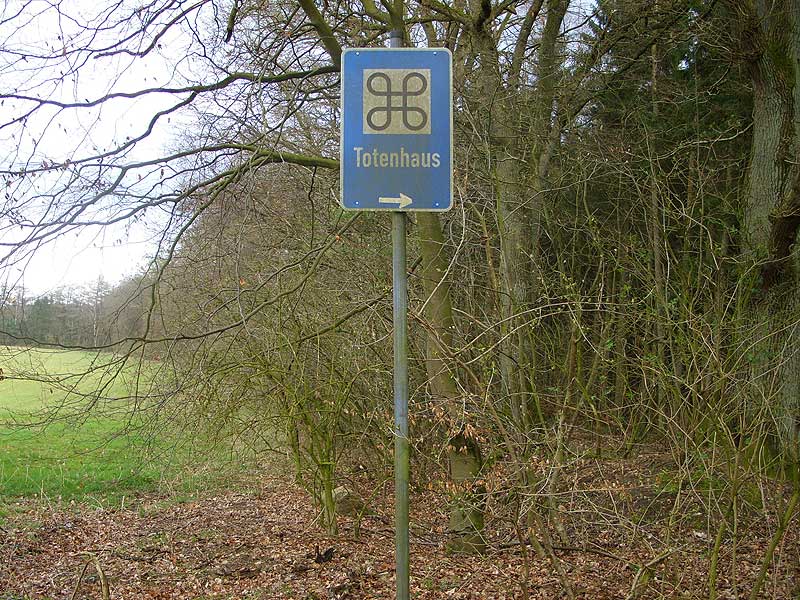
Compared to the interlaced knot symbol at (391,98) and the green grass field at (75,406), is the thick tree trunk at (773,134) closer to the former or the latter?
the interlaced knot symbol at (391,98)

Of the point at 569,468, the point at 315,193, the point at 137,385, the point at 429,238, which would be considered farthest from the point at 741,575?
the point at 315,193

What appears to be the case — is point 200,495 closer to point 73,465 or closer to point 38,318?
point 73,465

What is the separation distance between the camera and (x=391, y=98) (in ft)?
9.46

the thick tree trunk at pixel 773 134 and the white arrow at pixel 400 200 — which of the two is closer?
the white arrow at pixel 400 200

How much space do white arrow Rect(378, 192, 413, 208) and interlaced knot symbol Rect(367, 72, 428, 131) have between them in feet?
0.88

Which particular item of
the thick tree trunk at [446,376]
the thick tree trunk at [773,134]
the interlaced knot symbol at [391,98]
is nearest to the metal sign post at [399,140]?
the interlaced knot symbol at [391,98]

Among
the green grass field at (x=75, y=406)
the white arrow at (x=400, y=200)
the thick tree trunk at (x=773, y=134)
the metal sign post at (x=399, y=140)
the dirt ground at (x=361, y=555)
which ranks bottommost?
the dirt ground at (x=361, y=555)

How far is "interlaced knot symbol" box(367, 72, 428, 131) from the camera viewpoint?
2.87 metres

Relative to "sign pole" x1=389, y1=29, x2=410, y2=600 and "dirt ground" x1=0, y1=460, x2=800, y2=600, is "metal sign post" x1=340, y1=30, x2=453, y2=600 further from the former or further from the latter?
"dirt ground" x1=0, y1=460, x2=800, y2=600

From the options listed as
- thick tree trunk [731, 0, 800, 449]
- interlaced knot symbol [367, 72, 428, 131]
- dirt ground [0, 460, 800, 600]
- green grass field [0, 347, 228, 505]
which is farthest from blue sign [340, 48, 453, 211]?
thick tree trunk [731, 0, 800, 449]

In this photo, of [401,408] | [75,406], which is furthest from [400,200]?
[75,406]

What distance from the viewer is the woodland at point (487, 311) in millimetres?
4855

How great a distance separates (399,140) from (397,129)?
1.8 inches

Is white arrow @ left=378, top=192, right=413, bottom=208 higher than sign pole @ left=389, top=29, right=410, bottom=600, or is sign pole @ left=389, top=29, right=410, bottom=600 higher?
white arrow @ left=378, top=192, right=413, bottom=208
